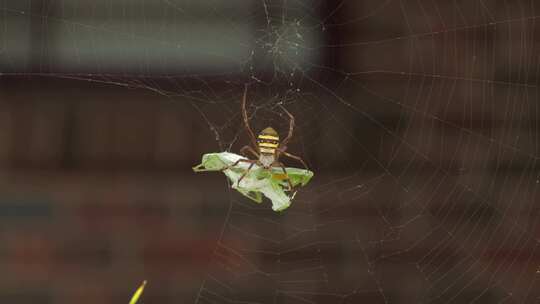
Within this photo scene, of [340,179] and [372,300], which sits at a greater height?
[340,179]

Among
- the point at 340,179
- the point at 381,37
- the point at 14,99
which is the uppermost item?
the point at 381,37

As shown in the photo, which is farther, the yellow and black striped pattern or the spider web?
the spider web

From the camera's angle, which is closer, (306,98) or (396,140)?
(306,98)

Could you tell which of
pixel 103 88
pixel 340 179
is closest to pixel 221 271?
pixel 340 179

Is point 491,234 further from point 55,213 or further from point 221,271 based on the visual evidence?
point 55,213

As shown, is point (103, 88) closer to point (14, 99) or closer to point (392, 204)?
point (14, 99)

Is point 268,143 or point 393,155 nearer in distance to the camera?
point 268,143

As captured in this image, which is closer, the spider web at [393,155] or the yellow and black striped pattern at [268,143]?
the yellow and black striped pattern at [268,143]
